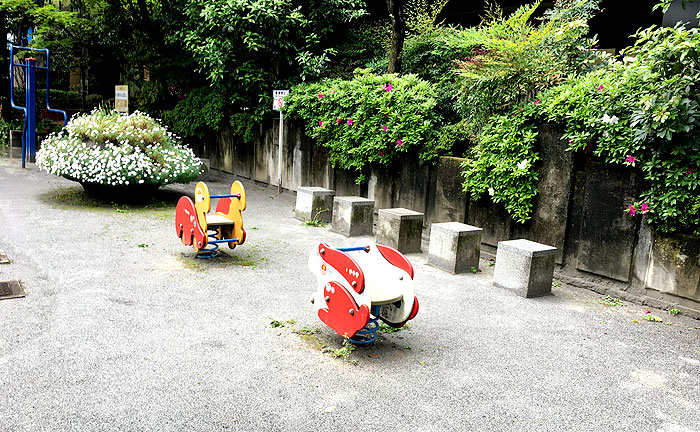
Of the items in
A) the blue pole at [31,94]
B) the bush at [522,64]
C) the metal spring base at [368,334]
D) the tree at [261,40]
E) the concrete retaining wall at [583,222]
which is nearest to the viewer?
the metal spring base at [368,334]

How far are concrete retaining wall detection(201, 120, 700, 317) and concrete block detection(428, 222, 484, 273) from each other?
702mm

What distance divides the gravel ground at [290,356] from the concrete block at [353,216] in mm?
1857

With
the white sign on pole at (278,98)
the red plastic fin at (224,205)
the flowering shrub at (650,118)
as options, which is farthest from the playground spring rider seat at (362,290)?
the white sign on pole at (278,98)

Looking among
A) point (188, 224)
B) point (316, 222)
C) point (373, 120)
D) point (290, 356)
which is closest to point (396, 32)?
point (373, 120)

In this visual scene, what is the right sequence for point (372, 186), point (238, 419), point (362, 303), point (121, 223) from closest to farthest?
point (238, 419) → point (362, 303) → point (121, 223) → point (372, 186)

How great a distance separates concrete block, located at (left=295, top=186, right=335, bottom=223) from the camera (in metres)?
9.95

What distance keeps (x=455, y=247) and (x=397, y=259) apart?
2448mm

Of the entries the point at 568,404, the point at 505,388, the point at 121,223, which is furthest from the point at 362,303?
the point at 121,223

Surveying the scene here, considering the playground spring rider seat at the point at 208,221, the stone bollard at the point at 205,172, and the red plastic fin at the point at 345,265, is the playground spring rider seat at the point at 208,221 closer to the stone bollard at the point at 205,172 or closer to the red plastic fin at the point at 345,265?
the red plastic fin at the point at 345,265

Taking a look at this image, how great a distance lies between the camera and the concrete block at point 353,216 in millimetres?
9055

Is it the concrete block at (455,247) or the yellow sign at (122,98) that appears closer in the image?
the concrete block at (455,247)

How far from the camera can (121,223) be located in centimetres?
892

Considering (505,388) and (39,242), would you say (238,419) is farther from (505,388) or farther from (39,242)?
(39,242)

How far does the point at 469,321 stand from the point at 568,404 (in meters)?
1.64
